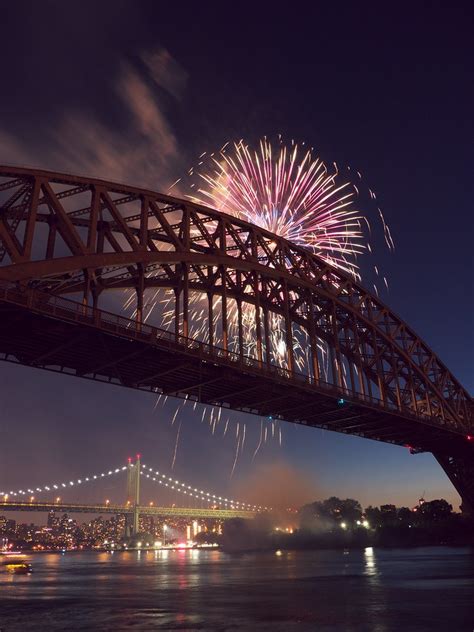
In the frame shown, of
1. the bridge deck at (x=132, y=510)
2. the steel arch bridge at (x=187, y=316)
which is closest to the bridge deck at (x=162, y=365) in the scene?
the steel arch bridge at (x=187, y=316)

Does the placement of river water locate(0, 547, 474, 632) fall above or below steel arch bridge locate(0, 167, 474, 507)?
below

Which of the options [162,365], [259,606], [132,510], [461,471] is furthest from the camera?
[132,510]

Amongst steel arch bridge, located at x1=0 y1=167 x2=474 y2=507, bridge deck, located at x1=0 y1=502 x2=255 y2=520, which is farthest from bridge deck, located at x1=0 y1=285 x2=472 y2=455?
bridge deck, located at x1=0 y1=502 x2=255 y2=520

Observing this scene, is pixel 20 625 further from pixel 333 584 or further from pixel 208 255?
pixel 208 255

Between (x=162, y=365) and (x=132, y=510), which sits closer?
(x=162, y=365)

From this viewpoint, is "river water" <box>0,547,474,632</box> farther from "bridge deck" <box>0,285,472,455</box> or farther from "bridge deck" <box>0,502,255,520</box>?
"bridge deck" <box>0,502,255,520</box>

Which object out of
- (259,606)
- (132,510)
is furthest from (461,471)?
(132,510)

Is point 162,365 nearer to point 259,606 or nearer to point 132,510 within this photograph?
point 259,606

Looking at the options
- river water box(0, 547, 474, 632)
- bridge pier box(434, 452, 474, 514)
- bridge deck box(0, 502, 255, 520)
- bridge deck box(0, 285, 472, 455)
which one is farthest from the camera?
bridge deck box(0, 502, 255, 520)

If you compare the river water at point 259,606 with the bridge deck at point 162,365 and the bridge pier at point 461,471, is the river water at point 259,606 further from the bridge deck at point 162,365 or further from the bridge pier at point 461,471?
the bridge pier at point 461,471

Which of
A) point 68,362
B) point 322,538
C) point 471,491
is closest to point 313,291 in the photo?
point 68,362

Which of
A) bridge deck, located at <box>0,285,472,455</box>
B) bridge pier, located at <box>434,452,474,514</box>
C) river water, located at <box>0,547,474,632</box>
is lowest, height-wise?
river water, located at <box>0,547,474,632</box>

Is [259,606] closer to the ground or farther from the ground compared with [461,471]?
closer to the ground
